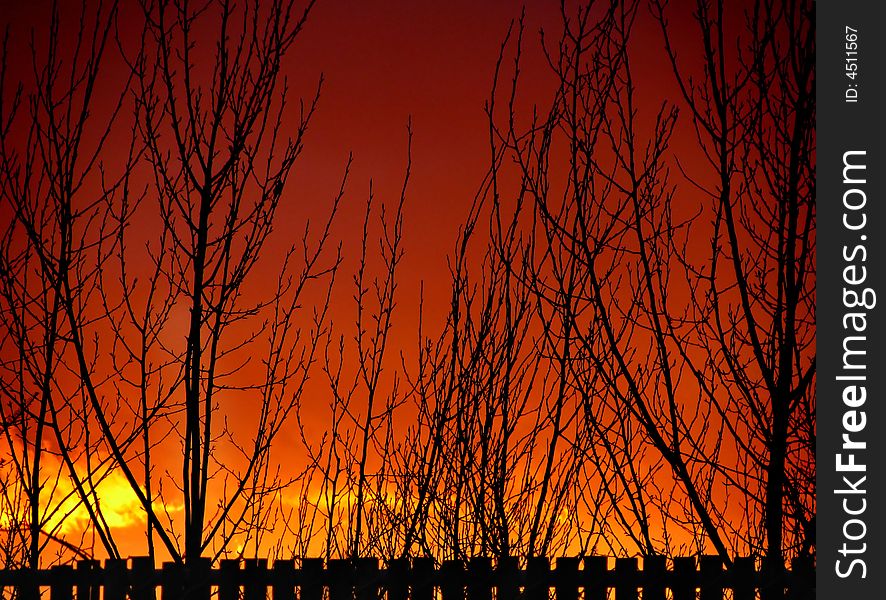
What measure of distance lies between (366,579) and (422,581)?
235 millimetres

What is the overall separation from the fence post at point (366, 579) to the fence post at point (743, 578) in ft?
5.09

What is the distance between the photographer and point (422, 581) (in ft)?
12.9

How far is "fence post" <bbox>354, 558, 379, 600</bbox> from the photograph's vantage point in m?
3.89

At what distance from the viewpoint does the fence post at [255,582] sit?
12.9 ft

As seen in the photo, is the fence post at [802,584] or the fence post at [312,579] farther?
the fence post at [802,584]

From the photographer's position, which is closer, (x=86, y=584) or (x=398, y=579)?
(x=398, y=579)

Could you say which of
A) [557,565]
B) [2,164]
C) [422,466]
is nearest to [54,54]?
[2,164]

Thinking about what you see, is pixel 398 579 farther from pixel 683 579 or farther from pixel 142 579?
pixel 683 579

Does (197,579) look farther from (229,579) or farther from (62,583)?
(62,583)

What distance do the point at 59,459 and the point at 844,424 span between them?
4.07 meters

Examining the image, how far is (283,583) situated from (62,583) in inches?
39.3

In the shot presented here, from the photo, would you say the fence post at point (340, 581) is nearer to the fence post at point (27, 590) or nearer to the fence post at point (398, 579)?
the fence post at point (398, 579)

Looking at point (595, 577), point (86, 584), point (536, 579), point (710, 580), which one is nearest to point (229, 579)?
point (86, 584)

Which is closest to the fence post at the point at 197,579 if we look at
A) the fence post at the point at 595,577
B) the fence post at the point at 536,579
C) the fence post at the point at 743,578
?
the fence post at the point at 536,579
